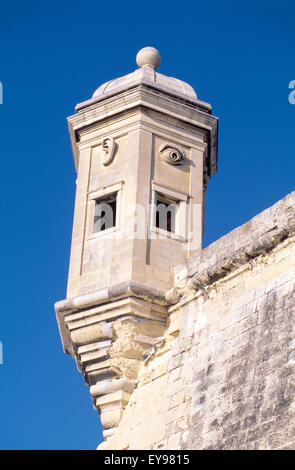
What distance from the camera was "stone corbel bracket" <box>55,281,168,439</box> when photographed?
1084 centimetres

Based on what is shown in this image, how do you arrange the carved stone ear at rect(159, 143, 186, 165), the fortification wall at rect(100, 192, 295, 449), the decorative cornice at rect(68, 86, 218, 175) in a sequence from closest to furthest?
the fortification wall at rect(100, 192, 295, 449) < the carved stone ear at rect(159, 143, 186, 165) < the decorative cornice at rect(68, 86, 218, 175)

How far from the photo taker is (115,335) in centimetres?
1088

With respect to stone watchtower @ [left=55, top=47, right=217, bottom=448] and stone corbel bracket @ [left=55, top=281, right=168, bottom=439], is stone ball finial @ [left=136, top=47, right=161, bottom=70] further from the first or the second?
stone corbel bracket @ [left=55, top=281, right=168, bottom=439]

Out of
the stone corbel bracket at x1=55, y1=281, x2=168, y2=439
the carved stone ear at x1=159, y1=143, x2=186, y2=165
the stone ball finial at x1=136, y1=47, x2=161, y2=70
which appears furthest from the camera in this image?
the stone ball finial at x1=136, y1=47, x2=161, y2=70

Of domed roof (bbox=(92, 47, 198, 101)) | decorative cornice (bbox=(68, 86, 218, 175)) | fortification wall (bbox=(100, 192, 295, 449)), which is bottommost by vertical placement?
fortification wall (bbox=(100, 192, 295, 449))

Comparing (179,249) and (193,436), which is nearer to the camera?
(193,436)

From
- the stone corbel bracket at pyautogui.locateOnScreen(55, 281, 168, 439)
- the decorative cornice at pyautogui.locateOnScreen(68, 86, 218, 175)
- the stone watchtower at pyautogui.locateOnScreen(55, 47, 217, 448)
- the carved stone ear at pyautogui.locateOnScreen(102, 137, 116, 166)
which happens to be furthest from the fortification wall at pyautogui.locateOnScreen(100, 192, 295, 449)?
the decorative cornice at pyautogui.locateOnScreen(68, 86, 218, 175)

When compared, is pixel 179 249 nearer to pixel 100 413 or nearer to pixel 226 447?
pixel 100 413

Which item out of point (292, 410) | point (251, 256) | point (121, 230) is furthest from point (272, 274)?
point (121, 230)

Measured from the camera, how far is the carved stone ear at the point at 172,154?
12.0 m

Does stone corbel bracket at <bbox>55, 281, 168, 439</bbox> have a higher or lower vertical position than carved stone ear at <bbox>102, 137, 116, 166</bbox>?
lower

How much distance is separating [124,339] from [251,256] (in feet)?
5.66

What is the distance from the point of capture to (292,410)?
855 centimetres

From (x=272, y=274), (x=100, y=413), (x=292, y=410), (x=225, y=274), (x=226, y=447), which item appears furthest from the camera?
(x=100, y=413)
